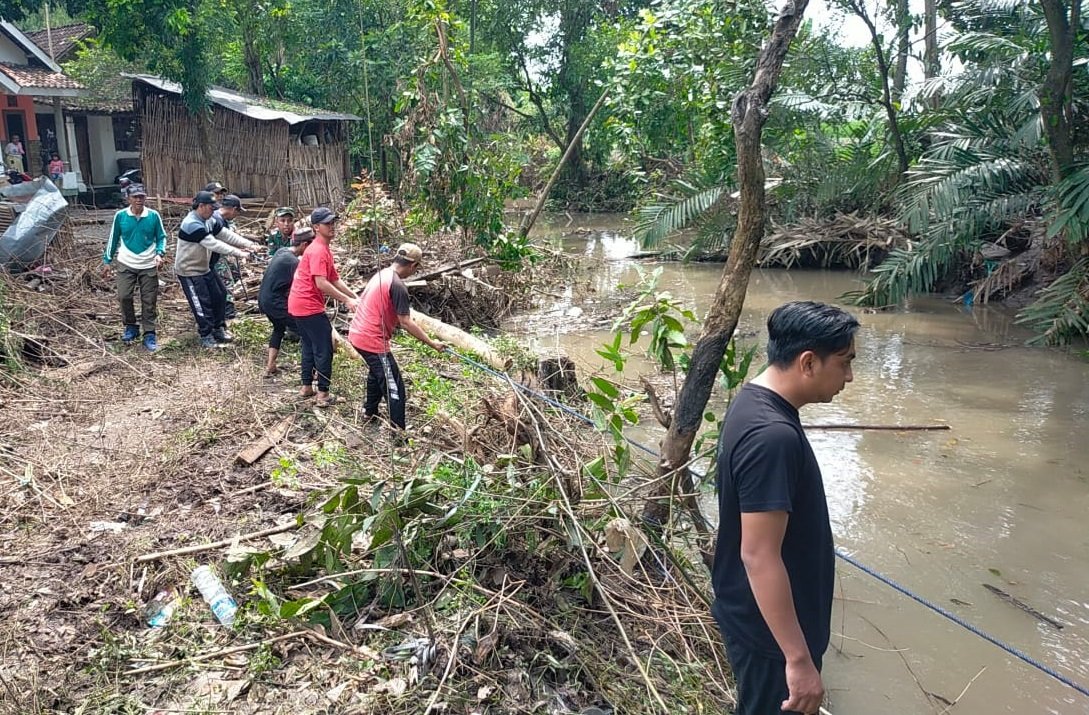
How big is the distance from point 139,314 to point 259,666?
7431mm

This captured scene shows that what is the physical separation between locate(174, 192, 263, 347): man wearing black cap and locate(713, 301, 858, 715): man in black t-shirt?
7.19 metres

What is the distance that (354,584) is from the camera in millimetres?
3842

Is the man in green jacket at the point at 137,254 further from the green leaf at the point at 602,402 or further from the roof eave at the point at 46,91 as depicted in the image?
the roof eave at the point at 46,91

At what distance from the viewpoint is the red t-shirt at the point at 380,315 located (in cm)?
602

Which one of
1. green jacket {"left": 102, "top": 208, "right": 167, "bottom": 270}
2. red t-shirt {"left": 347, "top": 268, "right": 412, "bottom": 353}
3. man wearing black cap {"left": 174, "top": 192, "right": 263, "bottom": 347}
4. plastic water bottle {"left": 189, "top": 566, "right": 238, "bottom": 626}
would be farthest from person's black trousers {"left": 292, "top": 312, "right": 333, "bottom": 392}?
plastic water bottle {"left": 189, "top": 566, "right": 238, "bottom": 626}

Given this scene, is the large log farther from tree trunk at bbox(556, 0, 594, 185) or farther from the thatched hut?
tree trunk at bbox(556, 0, 594, 185)

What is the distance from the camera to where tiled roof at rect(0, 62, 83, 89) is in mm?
19361

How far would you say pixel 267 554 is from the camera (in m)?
4.03

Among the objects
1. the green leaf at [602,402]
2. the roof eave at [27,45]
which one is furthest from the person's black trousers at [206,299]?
the roof eave at [27,45]

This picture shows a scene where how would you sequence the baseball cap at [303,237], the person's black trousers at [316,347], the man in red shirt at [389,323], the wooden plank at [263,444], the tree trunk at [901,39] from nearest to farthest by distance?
1. the wooden plank at [263,444]
2. the man in red shirt at [389,323]
3. the person's black trousers at [316,347]
4. the baseball cap at [303,237]
5. the tree trunk at [901,39]

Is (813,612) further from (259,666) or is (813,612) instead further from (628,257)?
(628,257)

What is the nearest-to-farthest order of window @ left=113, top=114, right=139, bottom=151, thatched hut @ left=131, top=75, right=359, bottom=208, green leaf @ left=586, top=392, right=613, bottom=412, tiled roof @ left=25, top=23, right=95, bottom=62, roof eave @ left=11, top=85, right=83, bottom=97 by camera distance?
green leaf @ left=586, top=392, right=613, bottom=412 < thatched hut @ left=131, top=75, right=359, bottom=208 < roof eave @ left=11, top=85, right=83, bottom=97 < window @ left=113, top=114, right=139, bottom=151 < tiled roof @ left=25, top=23, right=95, bottom=62

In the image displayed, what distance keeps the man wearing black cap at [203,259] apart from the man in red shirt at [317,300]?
5.44 feet

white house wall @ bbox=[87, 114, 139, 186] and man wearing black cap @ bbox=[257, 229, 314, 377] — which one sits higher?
white house wall @ bbox=[87, 114, 139, 186]
